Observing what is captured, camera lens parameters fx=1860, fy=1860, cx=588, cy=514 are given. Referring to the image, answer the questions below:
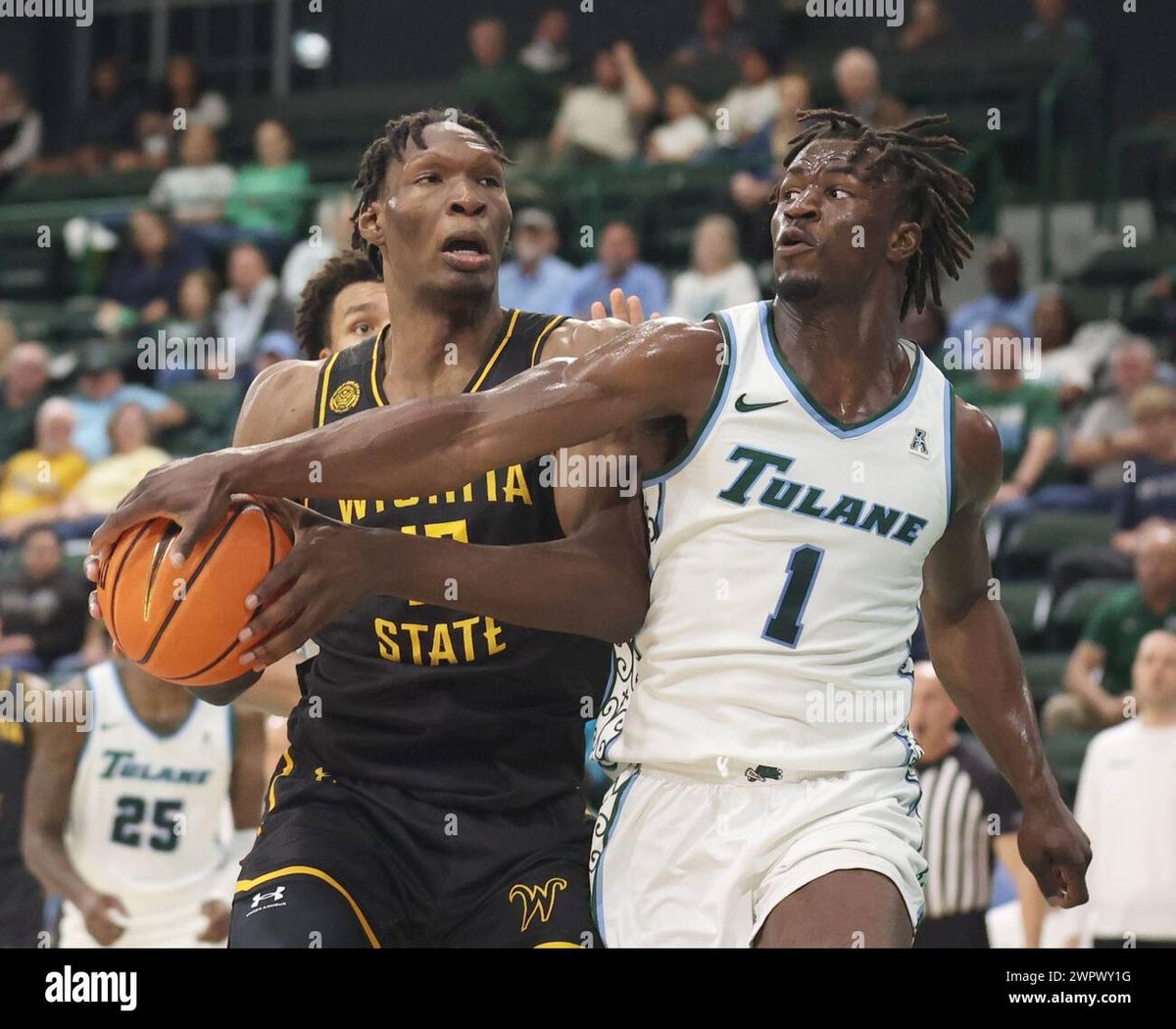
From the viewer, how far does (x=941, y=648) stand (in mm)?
3959

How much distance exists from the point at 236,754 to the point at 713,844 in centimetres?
344

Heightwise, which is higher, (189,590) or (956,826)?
(189,590)

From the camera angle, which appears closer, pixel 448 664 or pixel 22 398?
pixel 448 664

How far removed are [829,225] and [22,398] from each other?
29.1 feet

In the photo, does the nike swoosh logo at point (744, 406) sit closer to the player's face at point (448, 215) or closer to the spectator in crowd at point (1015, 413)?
the player's face at point (448, 215)

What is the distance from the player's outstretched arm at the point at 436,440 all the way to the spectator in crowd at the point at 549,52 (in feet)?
30.7

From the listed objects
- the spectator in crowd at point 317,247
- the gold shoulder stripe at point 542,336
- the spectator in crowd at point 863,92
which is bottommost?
the gold shoulder stripe at point 542,336

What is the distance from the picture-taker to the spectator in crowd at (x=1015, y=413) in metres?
8.76

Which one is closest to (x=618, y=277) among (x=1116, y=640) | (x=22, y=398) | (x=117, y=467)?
(x=117, y=467)

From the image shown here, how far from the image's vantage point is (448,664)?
144 inches

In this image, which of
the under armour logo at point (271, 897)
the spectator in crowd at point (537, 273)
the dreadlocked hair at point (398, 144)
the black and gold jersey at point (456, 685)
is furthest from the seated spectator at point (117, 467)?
the under armour logo at point (271, 897)

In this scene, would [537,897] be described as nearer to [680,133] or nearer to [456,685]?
[456,685]

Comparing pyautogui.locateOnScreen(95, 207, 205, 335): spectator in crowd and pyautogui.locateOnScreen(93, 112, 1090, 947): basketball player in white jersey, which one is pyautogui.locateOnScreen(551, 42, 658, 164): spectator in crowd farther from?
pyautogui.locateOnScreen(93, 112, 1090, 947): basketball player in white jersey
